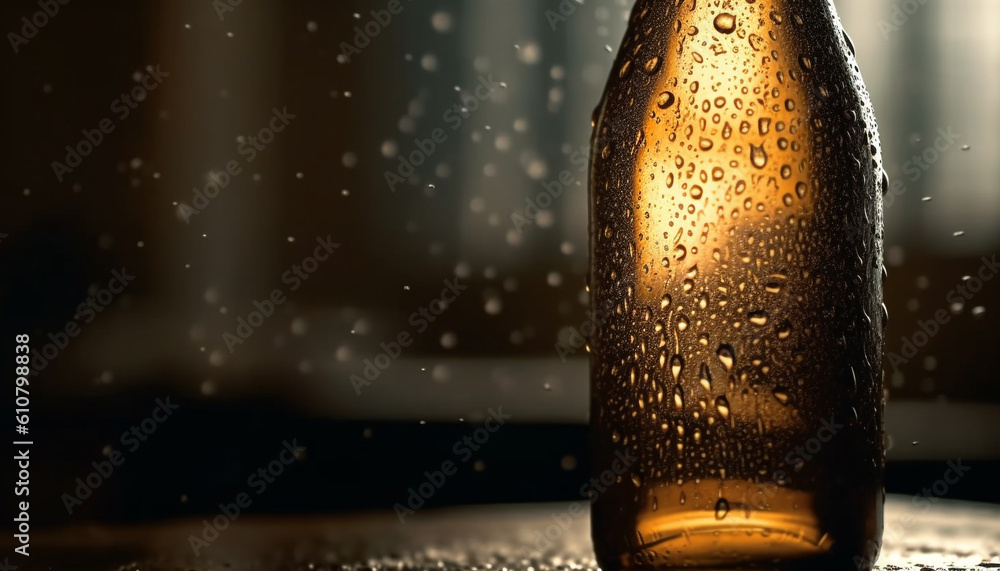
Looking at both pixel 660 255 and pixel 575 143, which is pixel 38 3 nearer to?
pixel 575 143

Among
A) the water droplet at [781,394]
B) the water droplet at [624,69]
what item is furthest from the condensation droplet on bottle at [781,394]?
the water droplet at [624,69]

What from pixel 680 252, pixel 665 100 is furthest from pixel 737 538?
pixel 665 100

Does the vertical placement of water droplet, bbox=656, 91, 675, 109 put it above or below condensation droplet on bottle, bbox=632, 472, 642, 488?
above

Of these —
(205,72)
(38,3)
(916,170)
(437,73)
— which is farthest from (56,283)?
(916,170)

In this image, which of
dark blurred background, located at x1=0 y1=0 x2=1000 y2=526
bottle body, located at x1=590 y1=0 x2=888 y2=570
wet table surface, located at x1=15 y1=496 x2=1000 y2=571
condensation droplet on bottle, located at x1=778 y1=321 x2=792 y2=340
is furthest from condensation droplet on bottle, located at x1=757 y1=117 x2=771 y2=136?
dark blurred background, located at x1=0 y1=0 x2=1000 y2=526

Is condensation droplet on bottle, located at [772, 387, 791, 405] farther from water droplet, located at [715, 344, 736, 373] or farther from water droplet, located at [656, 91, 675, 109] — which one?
water droplet, located at [656, 91, 675, 109]

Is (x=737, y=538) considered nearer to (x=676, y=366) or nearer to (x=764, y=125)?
(x=676, y=366)
